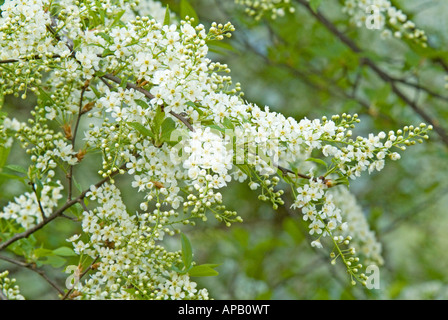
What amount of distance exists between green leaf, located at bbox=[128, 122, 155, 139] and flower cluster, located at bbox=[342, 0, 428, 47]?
174 centimetres

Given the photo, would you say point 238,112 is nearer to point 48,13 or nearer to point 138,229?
point 138,229

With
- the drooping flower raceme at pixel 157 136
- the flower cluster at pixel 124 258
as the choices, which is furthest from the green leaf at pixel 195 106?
the flower cluster at pixel 124 258

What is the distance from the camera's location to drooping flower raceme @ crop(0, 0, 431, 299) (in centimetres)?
172

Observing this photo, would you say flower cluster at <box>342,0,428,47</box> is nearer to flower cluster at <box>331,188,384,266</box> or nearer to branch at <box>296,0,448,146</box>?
branch at <box>296,0,448,146</box>

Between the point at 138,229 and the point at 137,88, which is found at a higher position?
the point at 137,88

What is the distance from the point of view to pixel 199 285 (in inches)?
170

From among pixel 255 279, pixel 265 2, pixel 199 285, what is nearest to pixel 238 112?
pixel 265 2

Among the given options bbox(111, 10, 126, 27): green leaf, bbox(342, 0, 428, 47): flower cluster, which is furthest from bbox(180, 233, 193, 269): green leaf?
bbox(342, 0, 428, 47): flower cluster

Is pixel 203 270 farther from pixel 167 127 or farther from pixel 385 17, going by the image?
pixel 385 17

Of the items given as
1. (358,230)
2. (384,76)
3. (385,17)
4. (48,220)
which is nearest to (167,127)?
(48,220)

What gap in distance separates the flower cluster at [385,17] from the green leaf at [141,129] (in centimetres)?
174

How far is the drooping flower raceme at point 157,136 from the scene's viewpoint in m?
1.72

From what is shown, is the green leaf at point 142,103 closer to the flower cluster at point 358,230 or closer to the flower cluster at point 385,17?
the flower cluster at point 385,17
